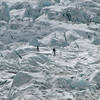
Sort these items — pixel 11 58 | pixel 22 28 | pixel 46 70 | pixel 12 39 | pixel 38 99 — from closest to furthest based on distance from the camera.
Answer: pixel 38 99 → pixel 46 70 → pixel 11 58 → pixel 12 39 → pixel 22 28

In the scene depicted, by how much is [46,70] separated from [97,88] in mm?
3207

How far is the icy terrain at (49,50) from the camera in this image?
12734 mm

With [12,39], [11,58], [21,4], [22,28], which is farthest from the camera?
[21,4]

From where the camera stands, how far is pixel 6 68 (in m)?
15.6

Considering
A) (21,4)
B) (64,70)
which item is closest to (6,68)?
(64,70)

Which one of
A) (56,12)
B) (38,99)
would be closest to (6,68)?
(38,99)

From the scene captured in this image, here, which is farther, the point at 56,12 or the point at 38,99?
the point at 56,12

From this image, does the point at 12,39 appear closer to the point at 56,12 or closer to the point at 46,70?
the point at 56,12

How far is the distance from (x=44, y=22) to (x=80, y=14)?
364 cm

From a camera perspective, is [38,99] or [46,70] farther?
[46,70]

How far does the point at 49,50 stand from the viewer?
1872 centimetres

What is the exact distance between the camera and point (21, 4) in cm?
2802

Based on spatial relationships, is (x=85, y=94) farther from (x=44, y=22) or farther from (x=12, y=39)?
(x=44, y=22)

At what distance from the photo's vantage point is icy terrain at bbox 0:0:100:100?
41.8ft
